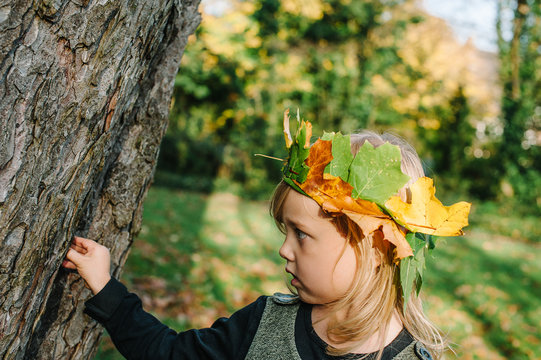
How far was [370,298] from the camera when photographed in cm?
161

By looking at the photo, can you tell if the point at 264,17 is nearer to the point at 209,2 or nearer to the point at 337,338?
the point at 209,2

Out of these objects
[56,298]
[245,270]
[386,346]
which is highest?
[56,298]

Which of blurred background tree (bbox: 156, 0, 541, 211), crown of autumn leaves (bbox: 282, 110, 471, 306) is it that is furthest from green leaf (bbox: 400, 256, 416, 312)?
blurred background tree (bbox: 156, 0, 541, 211)

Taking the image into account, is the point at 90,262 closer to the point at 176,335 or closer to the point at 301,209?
the point at 176,335

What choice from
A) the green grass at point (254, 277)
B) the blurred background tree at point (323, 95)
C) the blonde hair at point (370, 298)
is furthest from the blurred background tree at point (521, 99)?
the blonde hair at point (370, 298)

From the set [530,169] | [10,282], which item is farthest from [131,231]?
[530,169]

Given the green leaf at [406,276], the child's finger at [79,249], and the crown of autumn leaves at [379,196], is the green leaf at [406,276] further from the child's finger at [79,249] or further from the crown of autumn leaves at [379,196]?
the child's finger at [79,249]

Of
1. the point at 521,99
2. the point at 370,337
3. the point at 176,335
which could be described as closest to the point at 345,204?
the point at 370,337

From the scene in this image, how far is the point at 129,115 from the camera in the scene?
1.58 metres

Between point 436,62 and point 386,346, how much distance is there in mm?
18024

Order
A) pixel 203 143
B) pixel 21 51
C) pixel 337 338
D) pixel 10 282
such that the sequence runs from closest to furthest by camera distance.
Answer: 1. pixel 21 51
2. pixel 10 282
3. pixel 337 338
4. pixel 203 143

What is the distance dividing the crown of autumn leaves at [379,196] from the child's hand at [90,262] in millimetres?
749

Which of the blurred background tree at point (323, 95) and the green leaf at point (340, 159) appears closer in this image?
the green leaf at point (340, 159)

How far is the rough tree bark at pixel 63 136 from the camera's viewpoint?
1.05m
